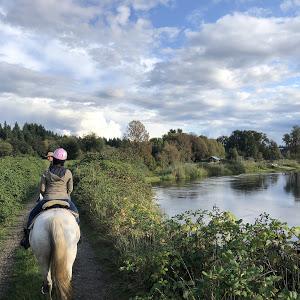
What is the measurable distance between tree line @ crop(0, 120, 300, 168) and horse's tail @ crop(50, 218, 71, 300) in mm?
32769

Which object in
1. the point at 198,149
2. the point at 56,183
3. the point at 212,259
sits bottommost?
the point at 212,259

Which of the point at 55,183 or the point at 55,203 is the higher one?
the point at 55,183

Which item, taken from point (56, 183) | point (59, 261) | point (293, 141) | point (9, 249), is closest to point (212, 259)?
point (59, 261)

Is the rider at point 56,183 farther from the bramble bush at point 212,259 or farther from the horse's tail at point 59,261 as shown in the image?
the bramble bush at point 212,259

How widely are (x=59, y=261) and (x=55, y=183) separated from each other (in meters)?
1.52

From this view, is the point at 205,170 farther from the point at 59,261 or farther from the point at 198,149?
the point at 59,261

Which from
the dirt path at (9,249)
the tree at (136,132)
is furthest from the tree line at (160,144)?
the dirt path at (9,249)

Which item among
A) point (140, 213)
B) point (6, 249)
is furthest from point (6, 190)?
point (140, 213)

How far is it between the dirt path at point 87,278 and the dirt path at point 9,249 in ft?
4.18

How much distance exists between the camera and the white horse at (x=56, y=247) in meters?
5.52

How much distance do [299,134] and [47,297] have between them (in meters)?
104

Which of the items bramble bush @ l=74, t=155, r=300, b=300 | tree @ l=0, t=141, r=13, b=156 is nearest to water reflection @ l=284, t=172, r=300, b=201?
bramble bush @ l=74, t=155, r=300, b=300

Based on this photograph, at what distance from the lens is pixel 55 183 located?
6625 millimetres

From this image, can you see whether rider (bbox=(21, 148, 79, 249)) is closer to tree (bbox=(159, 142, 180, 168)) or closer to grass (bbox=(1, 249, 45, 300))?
grass (bbox=(1, 249, 45, 300))
